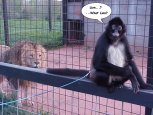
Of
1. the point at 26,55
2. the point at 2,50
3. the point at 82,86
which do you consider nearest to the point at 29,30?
the point at 26,55

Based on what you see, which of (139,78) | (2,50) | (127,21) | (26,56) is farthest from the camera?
(2,50)

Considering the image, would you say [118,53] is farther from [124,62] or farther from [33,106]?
[33,106]

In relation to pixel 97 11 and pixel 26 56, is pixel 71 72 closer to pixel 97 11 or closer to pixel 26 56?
pixel 97 11

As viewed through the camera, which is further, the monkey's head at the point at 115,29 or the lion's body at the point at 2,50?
the lion's body at the point at 2,50

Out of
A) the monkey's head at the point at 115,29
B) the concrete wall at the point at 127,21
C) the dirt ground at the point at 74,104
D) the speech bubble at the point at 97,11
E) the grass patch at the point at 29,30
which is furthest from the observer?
the dirt ground at the point at 74,104

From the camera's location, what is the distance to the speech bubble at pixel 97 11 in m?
3.24

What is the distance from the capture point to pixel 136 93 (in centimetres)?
286

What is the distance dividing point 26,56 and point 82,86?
8.01 ft

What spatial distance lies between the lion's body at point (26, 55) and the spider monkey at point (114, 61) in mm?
2334

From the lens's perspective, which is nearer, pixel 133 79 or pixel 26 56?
pixel 133 79

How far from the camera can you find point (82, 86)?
3.21m

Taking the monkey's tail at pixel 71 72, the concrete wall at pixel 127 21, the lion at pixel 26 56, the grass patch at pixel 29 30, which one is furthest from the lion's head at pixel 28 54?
the monkey's tail at pixel 71 72

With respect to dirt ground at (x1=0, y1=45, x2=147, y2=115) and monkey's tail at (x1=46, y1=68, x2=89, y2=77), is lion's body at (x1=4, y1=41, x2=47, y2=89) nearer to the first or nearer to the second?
dirt ground at (x1=0, y1=45, x2=147, y2=115)

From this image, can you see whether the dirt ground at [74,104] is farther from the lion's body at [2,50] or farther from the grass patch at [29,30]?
the lion's body at [2,50]
